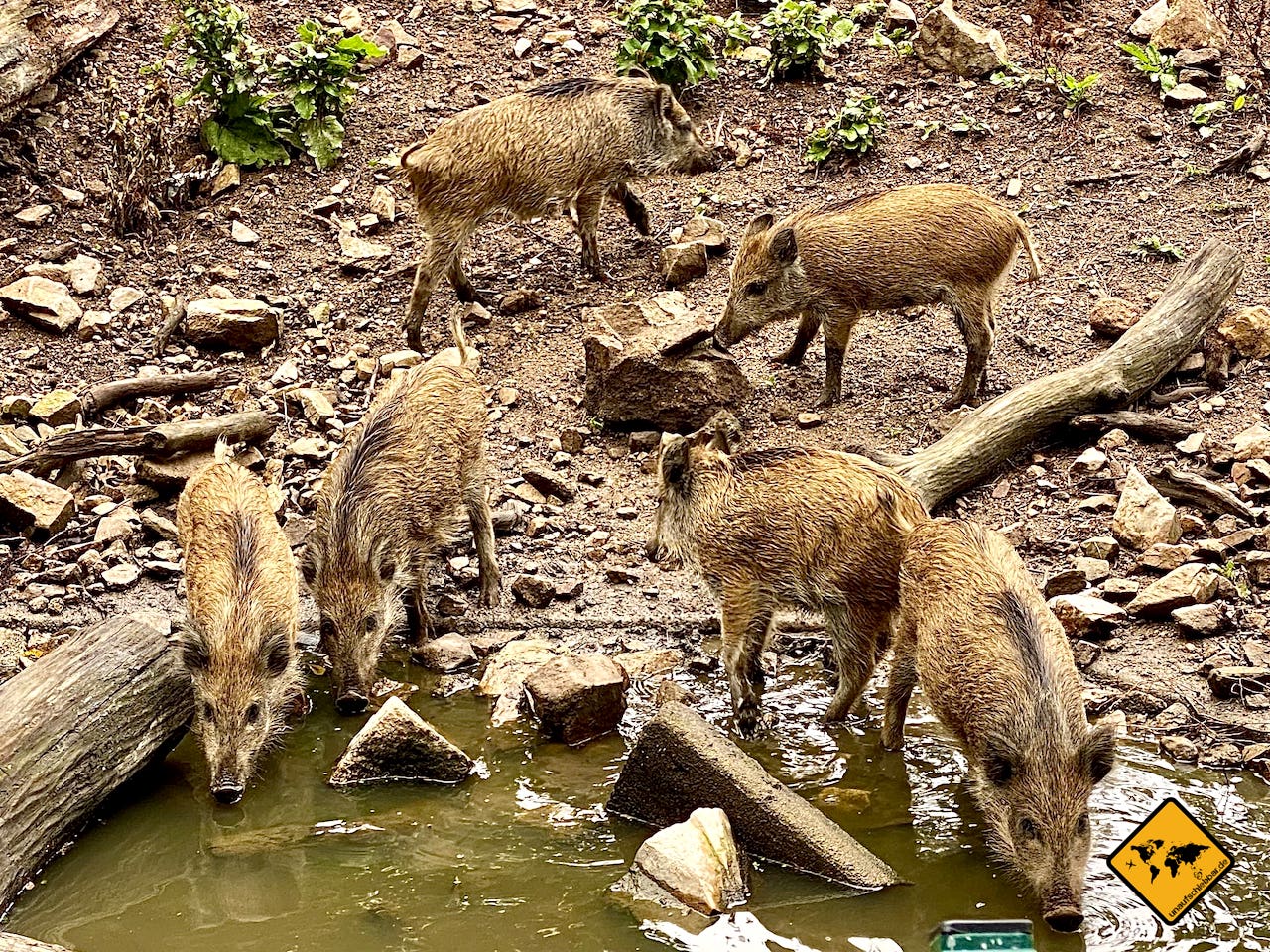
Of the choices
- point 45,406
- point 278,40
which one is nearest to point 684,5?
point 278,40

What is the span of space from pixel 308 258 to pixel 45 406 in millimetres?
2186

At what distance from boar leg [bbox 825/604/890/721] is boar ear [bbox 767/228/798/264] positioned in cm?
288

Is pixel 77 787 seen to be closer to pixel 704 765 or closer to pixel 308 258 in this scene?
pixel 704 765

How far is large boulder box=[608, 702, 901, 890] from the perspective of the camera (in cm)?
512

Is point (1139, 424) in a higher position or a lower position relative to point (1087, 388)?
lower

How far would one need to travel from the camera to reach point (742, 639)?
6.26 m

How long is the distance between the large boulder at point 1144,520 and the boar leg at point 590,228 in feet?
12.9

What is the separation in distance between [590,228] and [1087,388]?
341cm

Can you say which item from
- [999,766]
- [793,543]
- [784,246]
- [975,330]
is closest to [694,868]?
[999,766]

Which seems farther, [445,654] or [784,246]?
[784,246]

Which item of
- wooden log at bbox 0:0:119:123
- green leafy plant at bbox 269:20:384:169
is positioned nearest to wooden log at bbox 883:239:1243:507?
green leafy plant at bbox 269:20:384:169

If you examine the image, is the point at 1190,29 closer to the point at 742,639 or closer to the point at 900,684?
the point at 742,639

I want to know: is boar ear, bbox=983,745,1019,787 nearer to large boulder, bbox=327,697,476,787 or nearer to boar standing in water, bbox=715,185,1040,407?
large boulder, bbox=327,697,476,787

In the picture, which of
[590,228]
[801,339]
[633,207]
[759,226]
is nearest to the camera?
[759,226]
